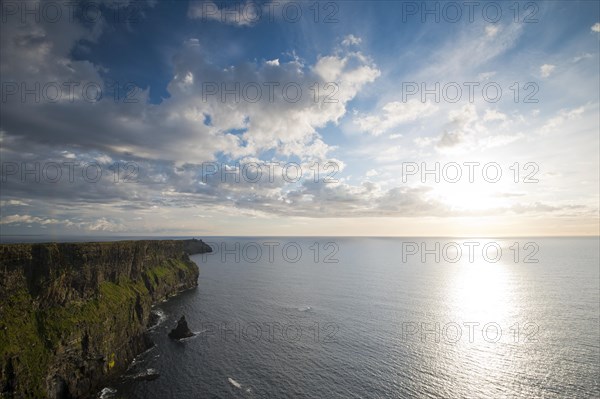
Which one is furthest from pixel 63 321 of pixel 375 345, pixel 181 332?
pixel 375 345

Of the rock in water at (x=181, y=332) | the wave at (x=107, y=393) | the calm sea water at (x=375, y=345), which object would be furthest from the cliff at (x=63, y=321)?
the calm sea water at (x=375, y=345)

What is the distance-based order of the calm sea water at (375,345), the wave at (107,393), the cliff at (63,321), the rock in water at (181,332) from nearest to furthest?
the cliff at (63,321)
the wave at (107,393)
the calm sea water at (375,345)
the rock in water at (181,332)

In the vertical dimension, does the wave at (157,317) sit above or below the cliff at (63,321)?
below

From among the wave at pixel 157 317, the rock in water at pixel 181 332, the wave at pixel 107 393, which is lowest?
the wave at pixel 157 317

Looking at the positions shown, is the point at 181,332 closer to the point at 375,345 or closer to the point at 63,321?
the point at 63,321

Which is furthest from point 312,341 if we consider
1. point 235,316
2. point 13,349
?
point 13,349

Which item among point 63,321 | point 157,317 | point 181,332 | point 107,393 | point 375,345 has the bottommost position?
point 157,317

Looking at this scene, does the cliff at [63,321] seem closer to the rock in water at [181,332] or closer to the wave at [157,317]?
the rock in water at [181,332]

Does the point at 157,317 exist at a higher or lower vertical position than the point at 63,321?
lower

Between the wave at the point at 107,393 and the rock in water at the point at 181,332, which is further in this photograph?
the rock in water at the point at 181,332
